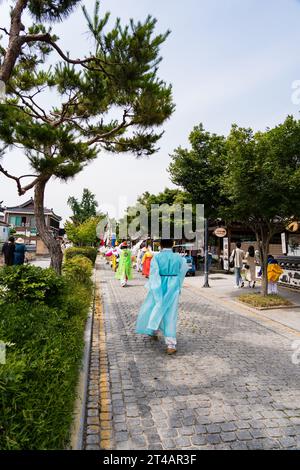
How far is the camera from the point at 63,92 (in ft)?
22.8

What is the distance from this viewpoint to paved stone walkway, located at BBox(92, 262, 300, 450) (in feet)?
8.66

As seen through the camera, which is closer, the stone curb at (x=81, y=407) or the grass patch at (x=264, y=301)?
the stone curb at (x=81, y=407)

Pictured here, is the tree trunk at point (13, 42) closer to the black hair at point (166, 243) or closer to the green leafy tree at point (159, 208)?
the black hair at point (166, 243)

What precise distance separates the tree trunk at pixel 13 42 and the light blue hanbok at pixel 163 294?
3794mm

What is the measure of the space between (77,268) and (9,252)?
3.10 metres

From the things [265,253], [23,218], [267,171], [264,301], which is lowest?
[264,301]

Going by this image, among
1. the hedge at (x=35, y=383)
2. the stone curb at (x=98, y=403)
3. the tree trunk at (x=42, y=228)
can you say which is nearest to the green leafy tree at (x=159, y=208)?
the tree trunk at (x=42, y=228)

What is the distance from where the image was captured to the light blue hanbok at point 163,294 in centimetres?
483

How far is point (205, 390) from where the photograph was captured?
11.5 feet

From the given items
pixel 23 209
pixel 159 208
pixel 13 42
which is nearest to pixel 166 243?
pixel 13 42

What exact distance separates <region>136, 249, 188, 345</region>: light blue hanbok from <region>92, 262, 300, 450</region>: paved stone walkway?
42 cm

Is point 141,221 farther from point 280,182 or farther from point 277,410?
point 277,410

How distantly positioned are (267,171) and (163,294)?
5.05m

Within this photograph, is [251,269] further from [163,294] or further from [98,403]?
[98,403]
